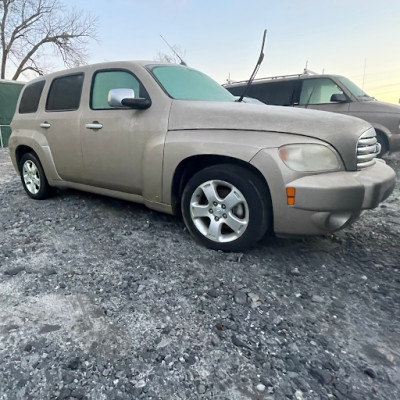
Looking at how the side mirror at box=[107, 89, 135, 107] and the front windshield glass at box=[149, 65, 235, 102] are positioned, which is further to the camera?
the front windshield glass at box=[149, 65, 235, 102]

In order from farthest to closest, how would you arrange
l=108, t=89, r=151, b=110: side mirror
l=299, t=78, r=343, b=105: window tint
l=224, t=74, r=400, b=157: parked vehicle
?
l=299, t=78, r=343, b=105: window tint < l=224, t=74, r=400, b=157: parked vehicle < l=108, t=89, r=151, b=110: side mirror

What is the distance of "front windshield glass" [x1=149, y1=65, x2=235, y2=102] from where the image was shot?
3.02 metres

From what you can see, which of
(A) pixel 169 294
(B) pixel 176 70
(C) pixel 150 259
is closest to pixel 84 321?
(A) pixel 169 294

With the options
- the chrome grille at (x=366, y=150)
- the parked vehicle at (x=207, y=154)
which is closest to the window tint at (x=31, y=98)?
the parked vehicle at (x=207, y=154)

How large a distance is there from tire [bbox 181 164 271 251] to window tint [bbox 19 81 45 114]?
2.82 metres

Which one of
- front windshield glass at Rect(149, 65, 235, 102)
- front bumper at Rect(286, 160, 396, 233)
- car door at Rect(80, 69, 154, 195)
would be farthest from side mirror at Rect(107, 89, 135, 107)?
front bumper at Rect(286, 160, 396, 233)

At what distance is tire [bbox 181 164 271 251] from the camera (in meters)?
2.43

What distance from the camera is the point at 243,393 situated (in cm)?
137

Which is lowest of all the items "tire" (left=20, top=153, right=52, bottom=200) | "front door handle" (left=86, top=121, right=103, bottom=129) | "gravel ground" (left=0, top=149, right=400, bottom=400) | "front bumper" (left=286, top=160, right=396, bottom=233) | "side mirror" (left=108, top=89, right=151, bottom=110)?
"gravel ground" (left=0, top=149, right=400, bottom=400)

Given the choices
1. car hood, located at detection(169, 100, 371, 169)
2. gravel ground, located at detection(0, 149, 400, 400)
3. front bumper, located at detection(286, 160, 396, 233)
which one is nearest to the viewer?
gravel ground, located at detection(0, 149, 400, 400)

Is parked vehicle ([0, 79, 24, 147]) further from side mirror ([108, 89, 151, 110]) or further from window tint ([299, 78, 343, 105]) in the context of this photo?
side mirror ([108, 89, 151, 110])

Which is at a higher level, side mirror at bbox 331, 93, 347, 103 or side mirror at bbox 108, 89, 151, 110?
side mirror at bbox 108, 89, 151, 110

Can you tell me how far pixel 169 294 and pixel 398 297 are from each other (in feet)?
5.19

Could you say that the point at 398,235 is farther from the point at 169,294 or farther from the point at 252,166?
the point at 169,294
